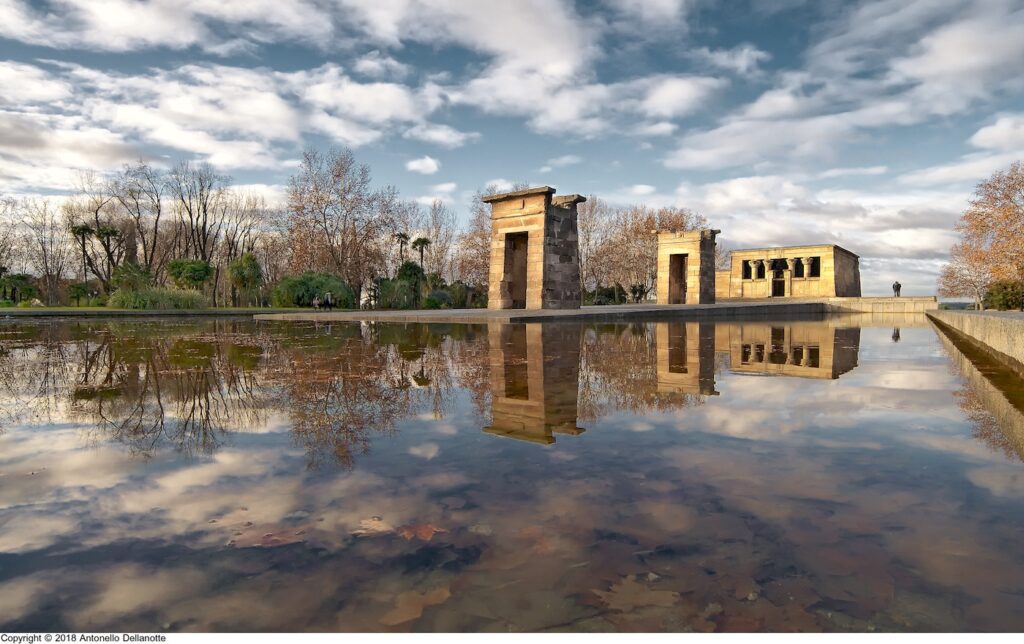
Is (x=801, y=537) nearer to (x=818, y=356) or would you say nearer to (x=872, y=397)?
(x=872, y=397)

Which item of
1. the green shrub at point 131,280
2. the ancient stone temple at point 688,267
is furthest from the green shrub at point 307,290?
the ancient stone temple at point 688,267

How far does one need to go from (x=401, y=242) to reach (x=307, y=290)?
13.9 m

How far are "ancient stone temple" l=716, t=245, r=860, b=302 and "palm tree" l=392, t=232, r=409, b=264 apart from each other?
87.3ft

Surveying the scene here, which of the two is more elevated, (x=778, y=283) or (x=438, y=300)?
(x=778, y=283)

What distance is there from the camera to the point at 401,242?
43.1 metres

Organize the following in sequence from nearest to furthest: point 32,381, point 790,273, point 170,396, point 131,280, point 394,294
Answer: point 170,396
point 32,381
point 131,280
point 394,294
point 790,273

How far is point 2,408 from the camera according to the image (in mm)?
3557

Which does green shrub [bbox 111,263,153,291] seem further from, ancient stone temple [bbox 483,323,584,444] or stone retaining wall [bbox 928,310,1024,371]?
stone retaining wall [bbox 928,310,1024,371]

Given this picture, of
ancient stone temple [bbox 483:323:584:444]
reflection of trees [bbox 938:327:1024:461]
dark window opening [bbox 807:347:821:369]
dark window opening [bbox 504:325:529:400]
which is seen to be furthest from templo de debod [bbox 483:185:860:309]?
reflection of trees [bbox 938:327:1024:461]

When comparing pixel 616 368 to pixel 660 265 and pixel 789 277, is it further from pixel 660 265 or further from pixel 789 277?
pixel 789 277

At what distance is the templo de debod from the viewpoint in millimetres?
17797

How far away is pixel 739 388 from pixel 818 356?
10.8ft

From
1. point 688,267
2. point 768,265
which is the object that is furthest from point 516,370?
point 768,265

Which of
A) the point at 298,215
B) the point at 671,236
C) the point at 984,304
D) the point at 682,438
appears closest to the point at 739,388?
the point at 682,438
